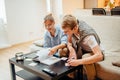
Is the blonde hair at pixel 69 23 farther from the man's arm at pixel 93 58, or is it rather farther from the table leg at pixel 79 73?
the table leg at pixel 79 73

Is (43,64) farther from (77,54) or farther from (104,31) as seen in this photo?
(104,31)

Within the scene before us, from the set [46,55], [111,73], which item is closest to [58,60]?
[46,55]

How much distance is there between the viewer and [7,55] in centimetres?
352

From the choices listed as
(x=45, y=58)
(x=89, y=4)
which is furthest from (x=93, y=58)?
(x=89, y=4)

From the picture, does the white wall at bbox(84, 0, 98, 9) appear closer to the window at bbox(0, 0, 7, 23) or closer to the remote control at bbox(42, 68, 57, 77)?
the window at bbox(0, 0, 7, 23)

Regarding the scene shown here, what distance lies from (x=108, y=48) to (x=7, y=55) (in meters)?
2.09

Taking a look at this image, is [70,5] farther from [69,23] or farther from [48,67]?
[48,67]

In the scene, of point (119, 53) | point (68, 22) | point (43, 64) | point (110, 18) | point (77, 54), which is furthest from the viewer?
point (110, 18)

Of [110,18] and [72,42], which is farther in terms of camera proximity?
[110,18]

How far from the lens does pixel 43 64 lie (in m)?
1.84

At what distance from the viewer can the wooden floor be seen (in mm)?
2664

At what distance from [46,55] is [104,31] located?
1.04 metres

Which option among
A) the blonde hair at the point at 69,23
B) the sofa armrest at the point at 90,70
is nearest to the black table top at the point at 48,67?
the sofa armrest at the point at 90,70

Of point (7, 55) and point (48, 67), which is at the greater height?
point (48, 67)
